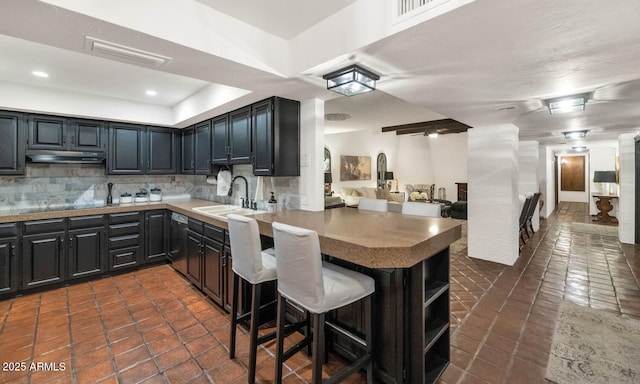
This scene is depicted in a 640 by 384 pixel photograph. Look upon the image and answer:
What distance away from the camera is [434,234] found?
1.68 metres

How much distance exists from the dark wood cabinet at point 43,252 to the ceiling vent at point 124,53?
268 cm

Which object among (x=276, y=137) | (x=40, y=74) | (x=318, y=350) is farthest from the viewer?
(x=40, y=74)

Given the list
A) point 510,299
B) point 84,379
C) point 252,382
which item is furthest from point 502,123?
point 84,379

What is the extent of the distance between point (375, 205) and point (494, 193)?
2.33m

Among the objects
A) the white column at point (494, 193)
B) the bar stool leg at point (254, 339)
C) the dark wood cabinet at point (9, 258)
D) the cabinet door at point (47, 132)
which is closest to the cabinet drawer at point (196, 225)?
the bar stool leg at point (254, 339)

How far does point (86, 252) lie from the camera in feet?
11.5

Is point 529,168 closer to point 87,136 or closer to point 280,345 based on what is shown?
point 280,345

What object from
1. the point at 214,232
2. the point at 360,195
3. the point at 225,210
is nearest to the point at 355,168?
the point at 360,195

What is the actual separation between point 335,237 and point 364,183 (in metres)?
7.84

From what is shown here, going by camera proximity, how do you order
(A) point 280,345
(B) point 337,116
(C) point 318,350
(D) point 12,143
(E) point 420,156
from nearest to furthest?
(C) point 318,350, (A) point 280,345, (D) point 12,143, (B) point 337,116, (E) point 420,156

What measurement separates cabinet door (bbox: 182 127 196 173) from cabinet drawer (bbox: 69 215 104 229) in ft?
4.31

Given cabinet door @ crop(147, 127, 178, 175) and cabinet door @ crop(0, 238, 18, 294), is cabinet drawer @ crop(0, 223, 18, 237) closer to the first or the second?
cabinet door @ crop(0, 238, 18, 294)

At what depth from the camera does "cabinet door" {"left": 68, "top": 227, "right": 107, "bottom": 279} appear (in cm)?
344

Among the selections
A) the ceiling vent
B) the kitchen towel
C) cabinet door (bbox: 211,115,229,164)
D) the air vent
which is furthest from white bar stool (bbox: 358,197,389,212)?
the air vent
